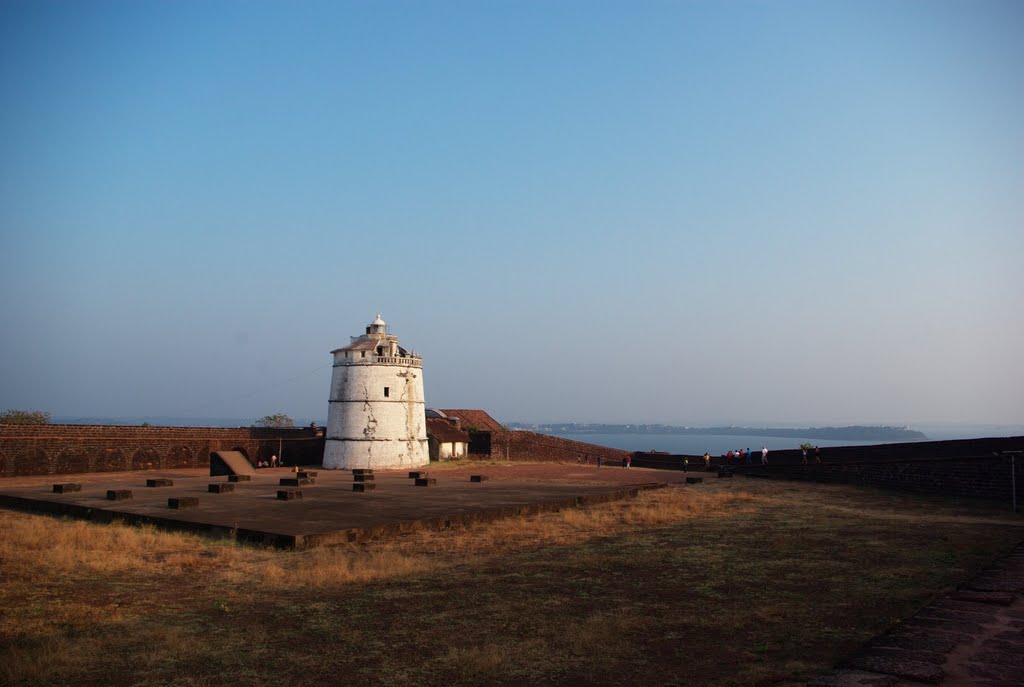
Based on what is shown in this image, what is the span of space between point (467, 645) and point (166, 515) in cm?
1062

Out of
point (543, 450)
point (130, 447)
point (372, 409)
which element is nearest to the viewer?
point (130, 447)

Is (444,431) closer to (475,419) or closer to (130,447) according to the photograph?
(475,419)

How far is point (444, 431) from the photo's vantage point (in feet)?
134

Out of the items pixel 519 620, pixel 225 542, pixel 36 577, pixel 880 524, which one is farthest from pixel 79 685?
pixel 880 524

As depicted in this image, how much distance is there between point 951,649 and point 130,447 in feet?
106

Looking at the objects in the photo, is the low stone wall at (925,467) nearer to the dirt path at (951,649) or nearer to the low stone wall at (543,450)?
the dirt path at (951,649)

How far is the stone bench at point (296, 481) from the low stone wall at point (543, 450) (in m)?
19.3

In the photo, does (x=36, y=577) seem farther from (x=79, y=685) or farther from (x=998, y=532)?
(x=998, y=532)

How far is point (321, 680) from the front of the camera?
17.8ft

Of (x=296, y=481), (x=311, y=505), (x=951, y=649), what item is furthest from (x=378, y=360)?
(x=951, y=649)

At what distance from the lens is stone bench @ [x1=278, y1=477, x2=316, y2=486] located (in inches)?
863

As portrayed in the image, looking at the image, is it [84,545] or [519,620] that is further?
[84,545]

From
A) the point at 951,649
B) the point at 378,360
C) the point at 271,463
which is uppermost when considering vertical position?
the point at 378,360

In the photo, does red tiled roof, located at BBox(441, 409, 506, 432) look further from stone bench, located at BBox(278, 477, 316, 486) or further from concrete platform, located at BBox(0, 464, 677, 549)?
stone bench, located at BBox(278, 477, 316, 486)
